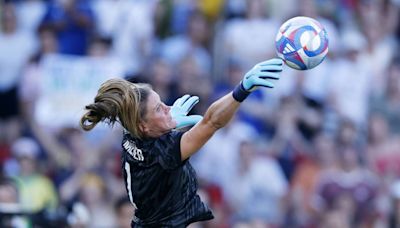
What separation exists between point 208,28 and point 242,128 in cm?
162

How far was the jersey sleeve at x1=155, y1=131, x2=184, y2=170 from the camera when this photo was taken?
302 inches

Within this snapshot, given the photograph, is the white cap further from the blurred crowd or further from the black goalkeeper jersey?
the black goalkeeper jersey

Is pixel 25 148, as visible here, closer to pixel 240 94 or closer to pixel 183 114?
pixel 183 114

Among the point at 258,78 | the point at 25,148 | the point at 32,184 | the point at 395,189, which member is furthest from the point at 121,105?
the point at 395,189

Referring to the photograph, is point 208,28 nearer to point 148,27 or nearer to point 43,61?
point 148,27

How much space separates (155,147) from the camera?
7.74 m

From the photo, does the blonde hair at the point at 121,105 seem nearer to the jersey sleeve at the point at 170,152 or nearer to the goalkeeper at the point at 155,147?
the goalkeeper at the point at 155,147

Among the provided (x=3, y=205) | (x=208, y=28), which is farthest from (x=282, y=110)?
(x=3, y=205)

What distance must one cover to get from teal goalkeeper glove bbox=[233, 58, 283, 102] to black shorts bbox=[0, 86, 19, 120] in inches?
269

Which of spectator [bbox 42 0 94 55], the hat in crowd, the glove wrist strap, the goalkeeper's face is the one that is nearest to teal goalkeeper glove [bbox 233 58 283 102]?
the glove wrist strap

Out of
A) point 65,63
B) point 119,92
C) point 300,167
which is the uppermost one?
point 65,63

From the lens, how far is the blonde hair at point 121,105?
7711mm

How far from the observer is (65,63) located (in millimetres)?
13430

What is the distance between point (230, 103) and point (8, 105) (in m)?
6.85
